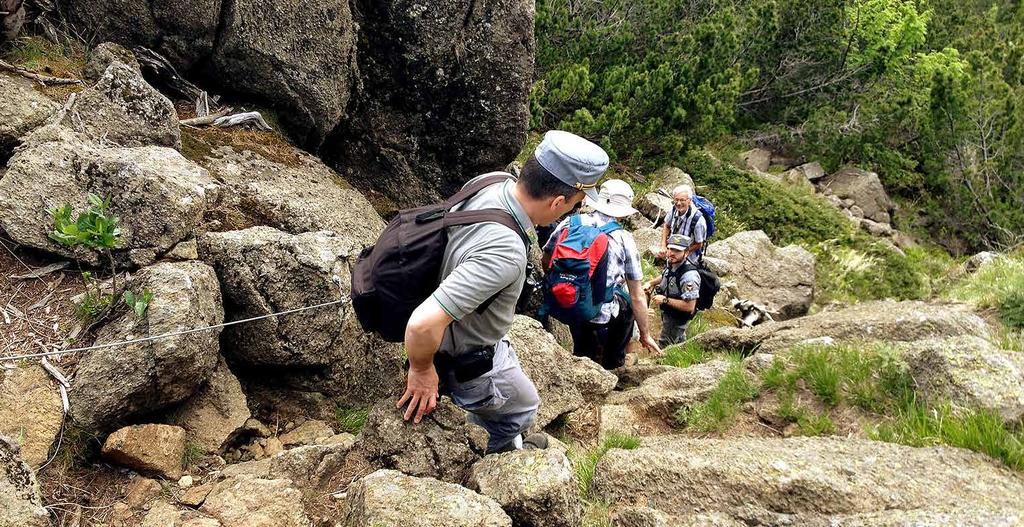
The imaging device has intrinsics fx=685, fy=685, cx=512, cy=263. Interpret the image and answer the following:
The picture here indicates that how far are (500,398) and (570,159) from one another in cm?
149

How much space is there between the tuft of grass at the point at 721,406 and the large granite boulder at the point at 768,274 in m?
7.50

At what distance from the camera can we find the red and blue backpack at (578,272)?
6.18 m

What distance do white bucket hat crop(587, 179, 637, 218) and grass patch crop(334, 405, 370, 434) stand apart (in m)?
2.80

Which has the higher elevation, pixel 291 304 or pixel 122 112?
pixel 122 112

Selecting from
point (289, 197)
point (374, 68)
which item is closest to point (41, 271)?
point (289, 197)

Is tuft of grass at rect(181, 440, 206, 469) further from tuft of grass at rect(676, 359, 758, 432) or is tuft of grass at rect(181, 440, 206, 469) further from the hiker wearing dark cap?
the hiker wearing dark cap

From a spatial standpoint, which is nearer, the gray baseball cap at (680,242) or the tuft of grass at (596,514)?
the tuft of grass at (596,514)

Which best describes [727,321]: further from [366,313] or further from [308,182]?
[366,313]

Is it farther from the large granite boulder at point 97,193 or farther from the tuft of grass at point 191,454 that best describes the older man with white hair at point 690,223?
the tuft of grass at point 191,454

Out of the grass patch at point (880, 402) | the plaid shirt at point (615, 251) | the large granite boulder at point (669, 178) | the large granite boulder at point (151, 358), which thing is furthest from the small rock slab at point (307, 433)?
the large granite boulder at point (669, 178)

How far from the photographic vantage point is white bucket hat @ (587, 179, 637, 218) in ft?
21.1

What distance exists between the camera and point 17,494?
122 inches

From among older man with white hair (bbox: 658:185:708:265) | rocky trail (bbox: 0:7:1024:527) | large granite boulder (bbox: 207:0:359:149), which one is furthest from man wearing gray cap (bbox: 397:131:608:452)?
older man with white hair (bbox: 658:185:708:265)

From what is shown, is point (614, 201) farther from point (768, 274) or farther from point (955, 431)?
point (768, 274)
